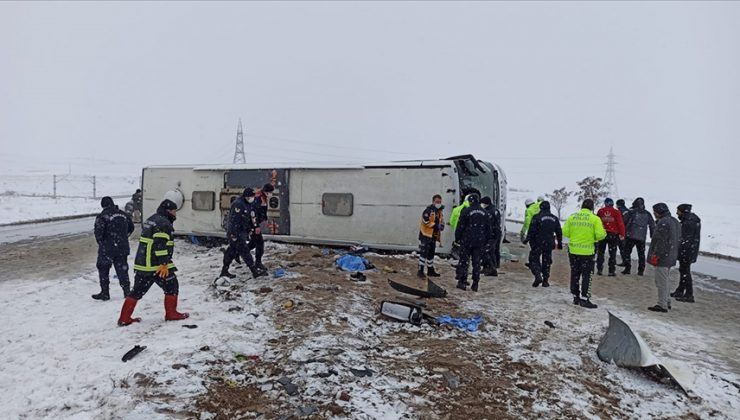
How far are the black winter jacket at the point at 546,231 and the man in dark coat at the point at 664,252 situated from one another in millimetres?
1696

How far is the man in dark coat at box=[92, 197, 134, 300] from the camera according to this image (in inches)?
286

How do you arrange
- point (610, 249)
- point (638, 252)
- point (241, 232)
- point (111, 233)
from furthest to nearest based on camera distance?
1. point (638, 252)
2. point (610, 249)
3. point (241, 232)
4. point (111, 233)

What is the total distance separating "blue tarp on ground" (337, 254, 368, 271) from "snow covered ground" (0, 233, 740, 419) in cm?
86

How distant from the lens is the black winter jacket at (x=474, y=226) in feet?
27.8

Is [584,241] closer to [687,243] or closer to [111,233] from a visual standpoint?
[687,243]

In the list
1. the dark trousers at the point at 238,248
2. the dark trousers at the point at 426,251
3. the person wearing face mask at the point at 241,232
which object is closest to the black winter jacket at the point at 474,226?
the dark trousers at the point at 426,251

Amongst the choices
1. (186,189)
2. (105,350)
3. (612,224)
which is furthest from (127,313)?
(612,224)

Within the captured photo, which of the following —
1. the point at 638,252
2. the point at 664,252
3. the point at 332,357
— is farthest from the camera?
the point at 638,252

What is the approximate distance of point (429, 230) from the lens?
891 centimetres

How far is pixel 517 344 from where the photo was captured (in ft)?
19.1

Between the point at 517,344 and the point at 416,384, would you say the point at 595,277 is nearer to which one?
the point at 517,344

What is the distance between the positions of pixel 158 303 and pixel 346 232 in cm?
504

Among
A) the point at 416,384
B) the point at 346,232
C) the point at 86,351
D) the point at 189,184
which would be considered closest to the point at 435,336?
the point at 416,384

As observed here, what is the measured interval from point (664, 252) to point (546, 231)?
215 centimetres
